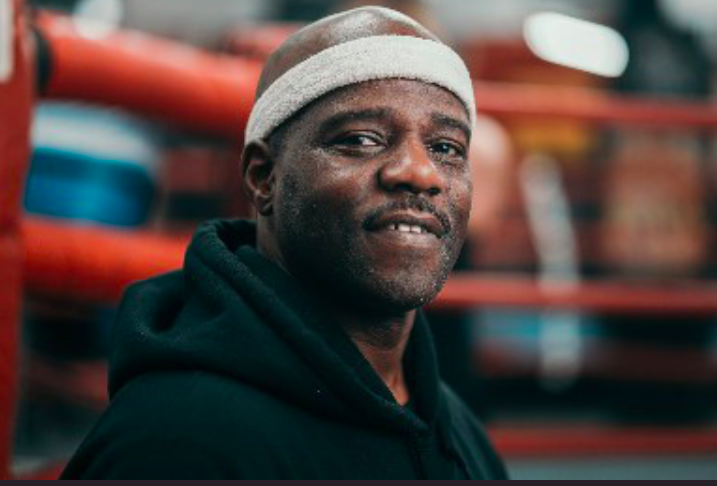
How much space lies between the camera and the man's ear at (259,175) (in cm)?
104

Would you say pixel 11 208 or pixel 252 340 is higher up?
pixel 11 208

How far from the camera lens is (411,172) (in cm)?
93

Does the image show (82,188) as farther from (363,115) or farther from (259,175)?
(363,115)

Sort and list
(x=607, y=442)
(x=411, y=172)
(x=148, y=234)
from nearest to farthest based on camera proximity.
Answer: (x=411, y=172), (x=148, y=234), (x=607, y=442)

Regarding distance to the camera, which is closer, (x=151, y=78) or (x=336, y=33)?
(x=336, y=33)

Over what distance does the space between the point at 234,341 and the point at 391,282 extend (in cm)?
17

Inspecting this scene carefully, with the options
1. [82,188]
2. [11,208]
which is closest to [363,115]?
[11,208]

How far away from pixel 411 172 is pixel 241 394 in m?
0.27

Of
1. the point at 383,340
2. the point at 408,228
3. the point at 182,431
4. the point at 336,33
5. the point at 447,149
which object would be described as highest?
the point at 336,33

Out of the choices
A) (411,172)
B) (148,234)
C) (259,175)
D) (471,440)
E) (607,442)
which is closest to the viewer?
(411,172)

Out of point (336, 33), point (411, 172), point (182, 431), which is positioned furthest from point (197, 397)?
point (336, 33)

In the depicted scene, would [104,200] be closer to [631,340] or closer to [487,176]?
[487,176]

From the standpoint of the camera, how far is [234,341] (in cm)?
89

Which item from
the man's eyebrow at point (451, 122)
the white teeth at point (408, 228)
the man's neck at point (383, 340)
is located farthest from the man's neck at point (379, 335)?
the man's eyebrow at point (451, 122)
